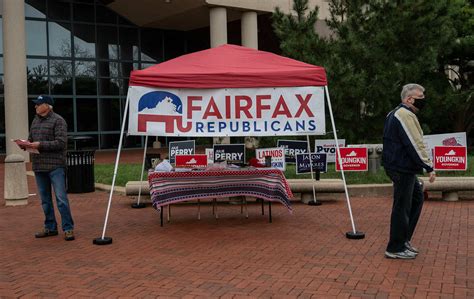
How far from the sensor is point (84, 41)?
27.4 meters

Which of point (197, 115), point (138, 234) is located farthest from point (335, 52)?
point (138, 234)

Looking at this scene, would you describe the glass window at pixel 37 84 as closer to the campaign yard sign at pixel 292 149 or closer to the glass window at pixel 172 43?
the glass window at pixel 172 43

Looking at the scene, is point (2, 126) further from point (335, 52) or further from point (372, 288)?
point (372, 288)

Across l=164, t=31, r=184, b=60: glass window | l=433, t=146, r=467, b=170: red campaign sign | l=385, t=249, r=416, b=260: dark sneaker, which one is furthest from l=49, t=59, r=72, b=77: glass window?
l=385, t=249, r=416, b=260: dark sneaker

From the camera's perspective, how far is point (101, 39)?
28094 mm

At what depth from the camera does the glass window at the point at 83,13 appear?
88.9 ft

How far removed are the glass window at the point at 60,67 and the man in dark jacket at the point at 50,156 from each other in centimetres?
2021

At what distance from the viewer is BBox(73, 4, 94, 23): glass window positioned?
2711 centimetres

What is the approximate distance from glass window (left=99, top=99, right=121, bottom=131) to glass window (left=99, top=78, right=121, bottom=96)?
1.35ft

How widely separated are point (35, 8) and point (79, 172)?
1655 cm

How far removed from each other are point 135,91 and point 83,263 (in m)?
2.45

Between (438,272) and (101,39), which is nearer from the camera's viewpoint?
(438,272)

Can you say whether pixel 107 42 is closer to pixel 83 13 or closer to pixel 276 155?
pixel 83 13

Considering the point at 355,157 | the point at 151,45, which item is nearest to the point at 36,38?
the point at 151,45
